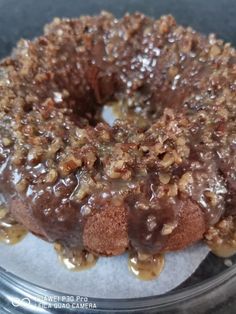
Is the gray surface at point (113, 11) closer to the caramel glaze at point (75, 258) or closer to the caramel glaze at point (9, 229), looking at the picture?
the caramel glaze at point (9, 229)

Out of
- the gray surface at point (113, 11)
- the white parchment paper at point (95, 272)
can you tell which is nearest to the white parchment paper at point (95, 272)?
the white parchment paper at point (95, 272)

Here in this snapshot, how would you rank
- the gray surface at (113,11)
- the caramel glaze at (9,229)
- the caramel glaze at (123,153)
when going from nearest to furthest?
the caramel glaze at (123,153), the caramel glaze at (9,229), the gray surface at (113,11)

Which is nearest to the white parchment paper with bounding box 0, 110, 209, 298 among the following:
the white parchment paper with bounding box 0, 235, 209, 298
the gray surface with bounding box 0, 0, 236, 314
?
the white parchment paper with bounding box 0, 235, 209, 298

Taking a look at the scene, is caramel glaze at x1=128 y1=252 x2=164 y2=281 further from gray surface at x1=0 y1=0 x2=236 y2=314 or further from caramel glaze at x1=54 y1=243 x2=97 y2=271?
gray surface at x1=0 y1=0 x2=236 y2=314

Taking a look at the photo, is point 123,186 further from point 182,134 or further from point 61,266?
point 61,266

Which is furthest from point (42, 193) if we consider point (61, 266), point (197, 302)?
point (197, 302)

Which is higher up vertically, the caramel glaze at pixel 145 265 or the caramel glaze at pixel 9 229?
the caramel glaze at pixel 9 229
